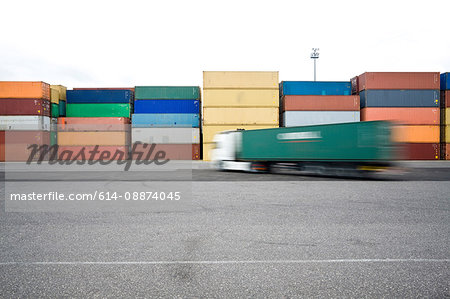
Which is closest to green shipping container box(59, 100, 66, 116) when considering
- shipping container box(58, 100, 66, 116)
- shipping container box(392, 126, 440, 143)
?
shipping container box(58, 100, 66, 116)

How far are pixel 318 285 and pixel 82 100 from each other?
3685 centimetres

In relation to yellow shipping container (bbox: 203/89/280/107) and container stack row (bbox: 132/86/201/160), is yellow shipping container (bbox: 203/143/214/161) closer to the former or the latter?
container stack row (bbox: 132/86/201/160)

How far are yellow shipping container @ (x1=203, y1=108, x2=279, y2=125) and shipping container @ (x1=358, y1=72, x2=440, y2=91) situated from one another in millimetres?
10278

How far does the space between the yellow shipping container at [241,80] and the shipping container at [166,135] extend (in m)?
5.38

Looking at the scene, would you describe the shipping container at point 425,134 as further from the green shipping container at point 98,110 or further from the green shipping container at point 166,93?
the green shipping container at point 98,110

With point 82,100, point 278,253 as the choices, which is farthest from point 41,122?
point 278,253

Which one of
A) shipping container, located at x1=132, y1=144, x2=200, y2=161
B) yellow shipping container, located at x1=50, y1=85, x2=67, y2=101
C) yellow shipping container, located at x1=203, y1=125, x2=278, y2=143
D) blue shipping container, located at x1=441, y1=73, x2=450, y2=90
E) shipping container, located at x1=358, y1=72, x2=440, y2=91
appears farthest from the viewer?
yellow shipping container, located at x1=50, y1=85, x2=67, y2=101

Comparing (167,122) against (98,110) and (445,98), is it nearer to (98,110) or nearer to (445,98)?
(98,110)

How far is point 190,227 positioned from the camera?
18.8ft

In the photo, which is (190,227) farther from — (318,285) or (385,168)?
(385,168)

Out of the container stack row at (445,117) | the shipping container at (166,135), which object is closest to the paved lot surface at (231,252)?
the shipping container at (166,135)

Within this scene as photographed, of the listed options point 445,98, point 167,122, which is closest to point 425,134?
point 445,98

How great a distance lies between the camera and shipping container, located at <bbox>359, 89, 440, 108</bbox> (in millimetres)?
30656

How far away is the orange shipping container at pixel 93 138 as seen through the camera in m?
33.1
